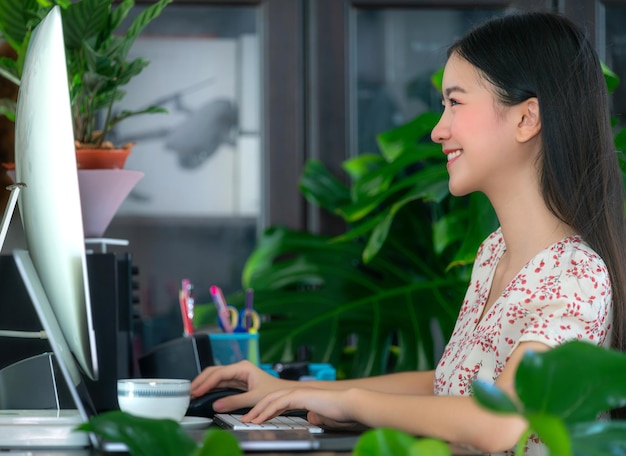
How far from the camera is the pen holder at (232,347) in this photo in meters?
1.62

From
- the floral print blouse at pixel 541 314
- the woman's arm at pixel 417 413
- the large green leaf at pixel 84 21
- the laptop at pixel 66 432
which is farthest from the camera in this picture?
the large green leaf at pixel 84 21

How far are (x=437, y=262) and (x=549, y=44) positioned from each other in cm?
114

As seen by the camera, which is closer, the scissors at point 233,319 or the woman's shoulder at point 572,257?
the woman's shoulder at point 572,257

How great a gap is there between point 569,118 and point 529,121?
51mm

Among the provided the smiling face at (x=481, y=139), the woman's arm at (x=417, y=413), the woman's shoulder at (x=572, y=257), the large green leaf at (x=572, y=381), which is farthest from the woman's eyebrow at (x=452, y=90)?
the large green leaf at (x=572, y=381)

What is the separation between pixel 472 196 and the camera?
1.89 metres

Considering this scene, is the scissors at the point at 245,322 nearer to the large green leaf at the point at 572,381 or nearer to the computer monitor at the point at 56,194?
the computer monitor at the point at 56,194

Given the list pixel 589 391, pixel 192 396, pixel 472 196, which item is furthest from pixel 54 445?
pixel 472 196

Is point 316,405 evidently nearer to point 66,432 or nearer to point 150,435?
point 66,432

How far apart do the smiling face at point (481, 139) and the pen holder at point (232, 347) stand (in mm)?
527

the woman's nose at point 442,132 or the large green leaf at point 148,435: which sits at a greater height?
the woman's nose at point 442,132

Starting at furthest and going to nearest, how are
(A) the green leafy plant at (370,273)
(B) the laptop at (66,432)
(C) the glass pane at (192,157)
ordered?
1. (C) the glass pane at (192,157)
2. (A) the green leafy plant at (370,273)
3. (B) the laptop at (66,432)

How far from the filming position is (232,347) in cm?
162

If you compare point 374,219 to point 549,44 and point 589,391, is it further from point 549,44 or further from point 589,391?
point 589,391
